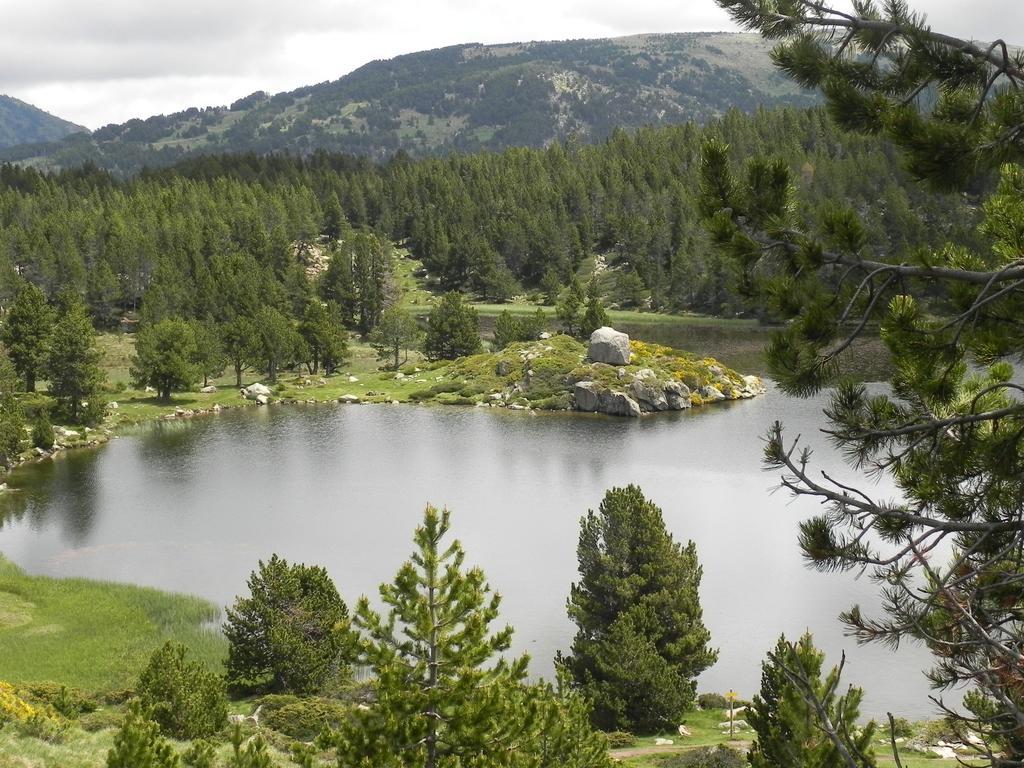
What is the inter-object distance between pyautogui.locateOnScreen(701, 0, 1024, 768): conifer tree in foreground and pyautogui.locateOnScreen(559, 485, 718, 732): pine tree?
55.4ft

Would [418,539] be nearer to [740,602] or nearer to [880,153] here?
[740,602]

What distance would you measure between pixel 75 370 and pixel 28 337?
7.76 metres

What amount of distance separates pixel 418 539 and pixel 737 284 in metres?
7.43

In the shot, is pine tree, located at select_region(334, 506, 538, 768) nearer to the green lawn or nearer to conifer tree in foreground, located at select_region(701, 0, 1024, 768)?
conifer tree in foreground, located at select_region(701, 0, 1024, 768)

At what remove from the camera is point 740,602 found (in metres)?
34.0

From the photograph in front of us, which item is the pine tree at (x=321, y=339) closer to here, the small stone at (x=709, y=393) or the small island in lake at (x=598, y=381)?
the small island in lake at (x=598, y=381)

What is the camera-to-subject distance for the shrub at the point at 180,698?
70.5 ft

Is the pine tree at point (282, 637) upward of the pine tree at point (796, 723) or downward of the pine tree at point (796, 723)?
downward

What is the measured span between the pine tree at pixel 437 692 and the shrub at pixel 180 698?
8.94 meters

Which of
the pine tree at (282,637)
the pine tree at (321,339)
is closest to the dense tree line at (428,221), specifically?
the pine tree at (321,339)

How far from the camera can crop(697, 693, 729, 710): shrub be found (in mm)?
28172

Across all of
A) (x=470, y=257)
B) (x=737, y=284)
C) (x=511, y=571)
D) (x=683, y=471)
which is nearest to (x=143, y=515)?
(x=511, y=571)

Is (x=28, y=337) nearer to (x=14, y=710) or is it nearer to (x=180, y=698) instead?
(x=180, y=698)

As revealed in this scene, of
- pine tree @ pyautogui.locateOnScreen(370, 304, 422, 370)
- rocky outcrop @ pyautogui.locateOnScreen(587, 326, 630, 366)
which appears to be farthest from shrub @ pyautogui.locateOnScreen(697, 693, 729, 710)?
pine tree @ pyautogui.locateOnScreen(370, 304, 422, 370)
